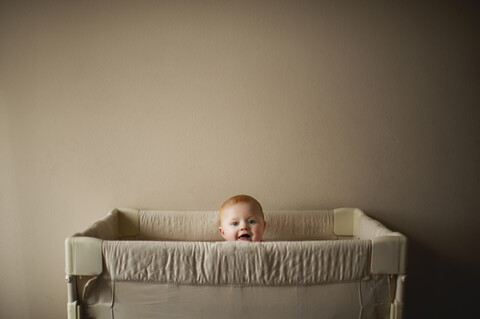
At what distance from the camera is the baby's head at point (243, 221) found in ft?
3.58

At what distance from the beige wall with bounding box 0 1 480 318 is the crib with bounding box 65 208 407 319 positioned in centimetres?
52

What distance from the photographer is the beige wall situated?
133 centimetres

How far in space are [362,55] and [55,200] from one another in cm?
160

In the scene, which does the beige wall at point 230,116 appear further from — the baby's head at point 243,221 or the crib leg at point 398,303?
the crib leg at point 398,303

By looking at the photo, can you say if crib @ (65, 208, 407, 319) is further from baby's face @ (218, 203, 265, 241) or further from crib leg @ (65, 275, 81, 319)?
baby's face @ (218, 203, 265, 241)

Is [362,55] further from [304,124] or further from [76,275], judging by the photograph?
[76,275]

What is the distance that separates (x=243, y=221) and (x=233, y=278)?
265 millimetres

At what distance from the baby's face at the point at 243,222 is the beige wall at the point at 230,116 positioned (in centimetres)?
27

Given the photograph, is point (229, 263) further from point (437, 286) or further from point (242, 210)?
point (437, 286)

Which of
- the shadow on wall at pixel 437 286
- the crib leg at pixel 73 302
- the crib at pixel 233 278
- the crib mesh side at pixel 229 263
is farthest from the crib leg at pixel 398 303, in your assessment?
the crib leg at pixel 73 302

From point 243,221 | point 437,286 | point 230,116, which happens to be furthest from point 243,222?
point 437,286

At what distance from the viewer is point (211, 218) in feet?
4.36

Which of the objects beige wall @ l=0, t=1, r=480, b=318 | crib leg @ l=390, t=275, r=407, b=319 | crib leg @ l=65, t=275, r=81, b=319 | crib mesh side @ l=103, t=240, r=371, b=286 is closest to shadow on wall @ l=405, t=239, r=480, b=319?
beige wall @ l=0, t=1, r=480, b=318

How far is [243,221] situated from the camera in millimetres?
1094
